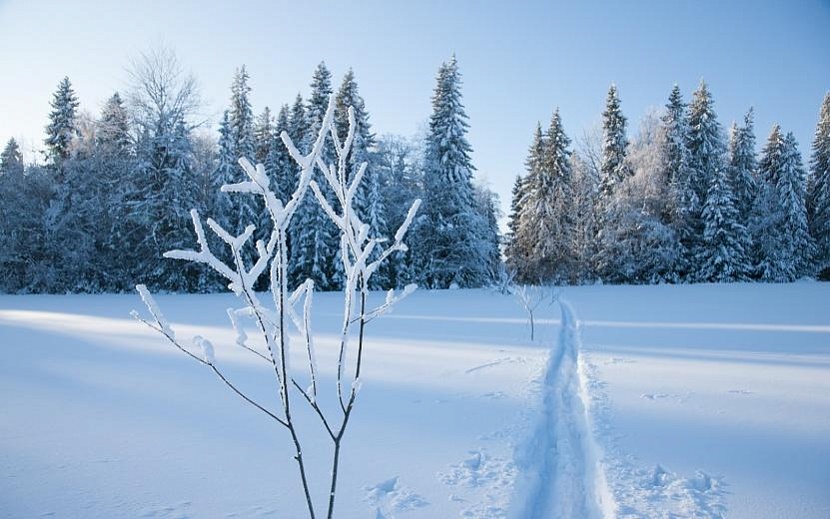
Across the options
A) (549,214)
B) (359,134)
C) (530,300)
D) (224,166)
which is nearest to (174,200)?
(224,166)

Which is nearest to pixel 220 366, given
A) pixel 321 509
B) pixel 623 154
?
pixel 321 509

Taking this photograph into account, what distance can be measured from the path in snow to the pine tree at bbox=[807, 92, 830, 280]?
113 ft

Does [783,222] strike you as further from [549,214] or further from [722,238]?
[549,214]

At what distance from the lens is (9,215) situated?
67.4 feet

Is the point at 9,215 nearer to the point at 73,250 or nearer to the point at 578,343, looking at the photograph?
the point at 73,250

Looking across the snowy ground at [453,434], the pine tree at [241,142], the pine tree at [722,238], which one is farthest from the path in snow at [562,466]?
the pine tree at [722,238]

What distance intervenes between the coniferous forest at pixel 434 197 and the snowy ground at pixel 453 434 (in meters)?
14.7

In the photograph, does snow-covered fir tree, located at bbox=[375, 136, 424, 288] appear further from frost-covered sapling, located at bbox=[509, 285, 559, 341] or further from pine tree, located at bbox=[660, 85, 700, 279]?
pine tree, located at bbox=[660, 85, 700, 279]

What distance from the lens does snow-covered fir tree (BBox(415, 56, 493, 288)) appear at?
77.3ft

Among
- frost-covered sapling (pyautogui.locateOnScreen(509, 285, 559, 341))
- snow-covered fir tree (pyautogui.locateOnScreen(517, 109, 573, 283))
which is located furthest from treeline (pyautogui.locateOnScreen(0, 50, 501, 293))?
frost-covered sapling (pyautogui.locateOnScreen(509, 285, 559, 341))

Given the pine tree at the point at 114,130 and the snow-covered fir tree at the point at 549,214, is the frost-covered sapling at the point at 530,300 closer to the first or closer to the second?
the snow-covered fir tree at the point at 549,214

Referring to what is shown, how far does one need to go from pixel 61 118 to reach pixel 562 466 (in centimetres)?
3357

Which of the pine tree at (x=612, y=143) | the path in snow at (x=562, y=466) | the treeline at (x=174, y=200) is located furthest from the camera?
the pine tree at (x=612, y=143)

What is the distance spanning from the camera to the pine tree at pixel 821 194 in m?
28.4
